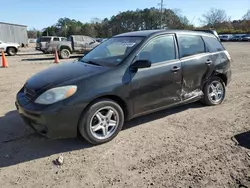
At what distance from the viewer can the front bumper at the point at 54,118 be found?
324 centimetres

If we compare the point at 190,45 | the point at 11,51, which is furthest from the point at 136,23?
the point at 190,45

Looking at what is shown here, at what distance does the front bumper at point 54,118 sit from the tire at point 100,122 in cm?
13

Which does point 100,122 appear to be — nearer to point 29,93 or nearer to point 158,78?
point 29,93

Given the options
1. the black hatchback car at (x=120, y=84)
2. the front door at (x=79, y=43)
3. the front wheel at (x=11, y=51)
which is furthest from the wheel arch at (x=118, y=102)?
the front wheel at (x=11, y=51)

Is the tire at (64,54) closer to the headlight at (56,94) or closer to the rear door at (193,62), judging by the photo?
the rear door at (193,62)

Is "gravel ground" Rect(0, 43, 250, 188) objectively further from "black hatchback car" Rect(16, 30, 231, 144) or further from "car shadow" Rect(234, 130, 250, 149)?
"black hatchback car" Rect(16, 30, 231, 144)

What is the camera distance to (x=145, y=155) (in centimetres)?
334

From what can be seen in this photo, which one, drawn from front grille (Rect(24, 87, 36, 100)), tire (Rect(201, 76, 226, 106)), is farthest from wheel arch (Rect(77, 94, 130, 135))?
tire (Rect(201, 76, 226, 106))

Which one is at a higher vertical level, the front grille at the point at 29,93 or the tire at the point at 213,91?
the front grille at the point at 29,93

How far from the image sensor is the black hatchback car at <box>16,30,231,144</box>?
132 inches

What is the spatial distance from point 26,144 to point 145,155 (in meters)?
1.90

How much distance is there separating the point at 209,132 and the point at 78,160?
2.24 meters

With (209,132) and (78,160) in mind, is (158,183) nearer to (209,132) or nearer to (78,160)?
(78,160)

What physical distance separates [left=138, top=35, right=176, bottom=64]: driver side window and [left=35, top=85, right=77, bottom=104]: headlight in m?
1.37
